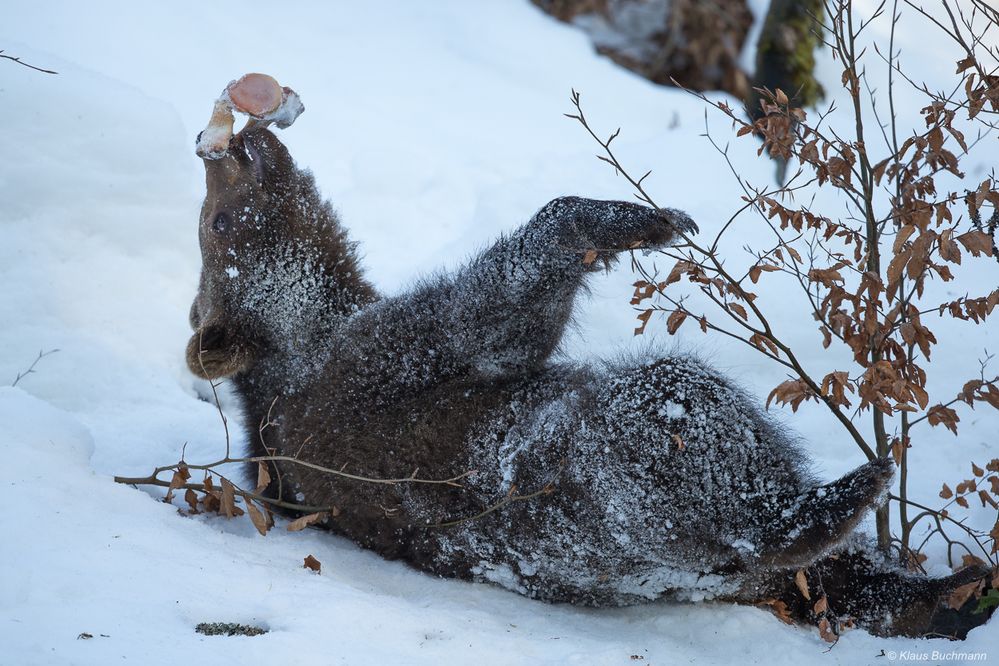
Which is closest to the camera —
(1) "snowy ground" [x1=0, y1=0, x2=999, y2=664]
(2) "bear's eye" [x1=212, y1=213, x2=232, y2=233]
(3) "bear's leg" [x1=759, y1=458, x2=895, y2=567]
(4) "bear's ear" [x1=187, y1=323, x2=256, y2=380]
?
(1) "snowy ground" [x1=0, y1=0, x2=999, y2=664]

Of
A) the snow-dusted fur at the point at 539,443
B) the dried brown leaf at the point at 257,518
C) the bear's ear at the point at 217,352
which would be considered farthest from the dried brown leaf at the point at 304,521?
the bear's ear at the point at 217,352

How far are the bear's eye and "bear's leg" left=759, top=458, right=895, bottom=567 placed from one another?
9.50 ft

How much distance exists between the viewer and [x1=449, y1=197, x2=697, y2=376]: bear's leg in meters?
3.86

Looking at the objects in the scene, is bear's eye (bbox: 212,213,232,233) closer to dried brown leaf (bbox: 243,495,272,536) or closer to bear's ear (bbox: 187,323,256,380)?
bear's ear (bbox: 187,323,256,380)

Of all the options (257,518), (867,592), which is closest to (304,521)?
(257,518)

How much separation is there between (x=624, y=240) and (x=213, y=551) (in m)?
2.06

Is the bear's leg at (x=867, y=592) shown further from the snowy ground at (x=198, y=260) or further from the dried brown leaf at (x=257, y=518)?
the dried brown leaf at (x=257, y=518)

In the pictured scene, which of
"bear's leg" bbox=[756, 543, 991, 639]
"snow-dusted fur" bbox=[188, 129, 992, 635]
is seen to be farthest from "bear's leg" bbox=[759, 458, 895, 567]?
"bear's leg" bbox=[756, 543, 991, 639]

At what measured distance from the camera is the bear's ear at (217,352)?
4.37m

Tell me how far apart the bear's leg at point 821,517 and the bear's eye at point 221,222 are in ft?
9.50

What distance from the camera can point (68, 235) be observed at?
19.0 feet

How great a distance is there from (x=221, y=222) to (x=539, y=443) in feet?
6.57

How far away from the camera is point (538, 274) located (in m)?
3.89

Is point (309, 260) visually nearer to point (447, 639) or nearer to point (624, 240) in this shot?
point (624, 240)
